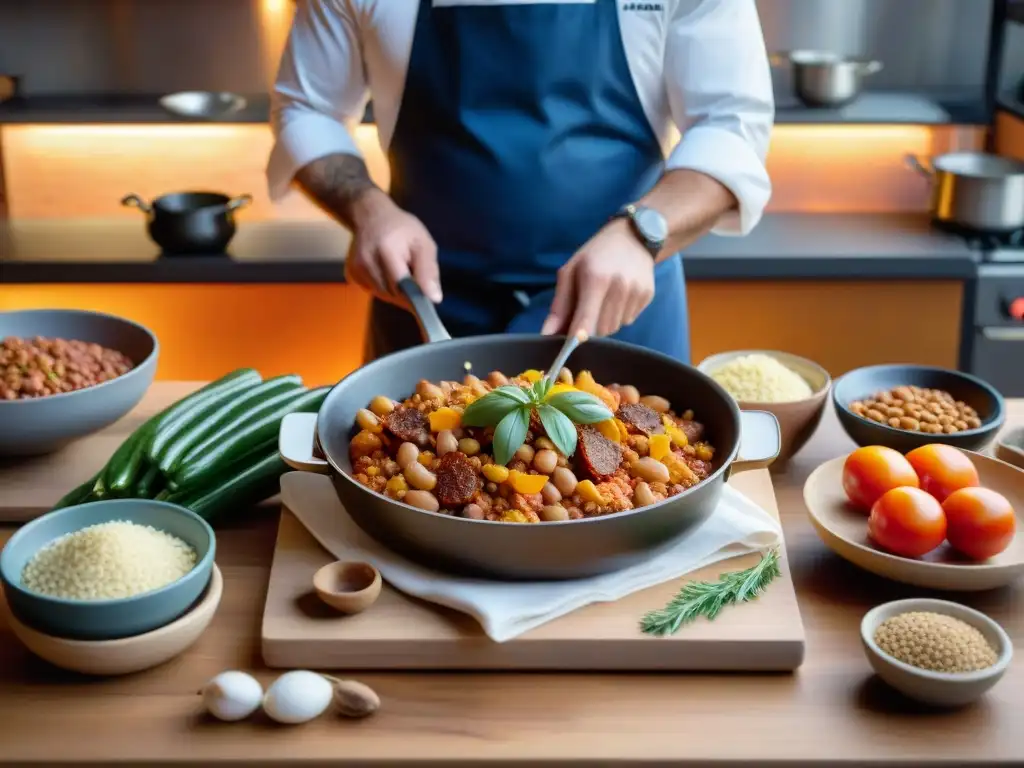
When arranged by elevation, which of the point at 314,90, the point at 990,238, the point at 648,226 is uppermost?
the point at 314,90

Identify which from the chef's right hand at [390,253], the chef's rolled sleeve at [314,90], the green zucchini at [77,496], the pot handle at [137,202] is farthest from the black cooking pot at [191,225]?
the green zucchini at [77,496]

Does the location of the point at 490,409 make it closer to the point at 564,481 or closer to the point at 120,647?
the point at 564,481

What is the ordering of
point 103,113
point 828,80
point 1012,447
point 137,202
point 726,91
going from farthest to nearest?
point 103,113
point 828,80
point 137,202
point 726,91
point 1012,447

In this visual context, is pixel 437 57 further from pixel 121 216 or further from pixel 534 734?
pixel 121 216

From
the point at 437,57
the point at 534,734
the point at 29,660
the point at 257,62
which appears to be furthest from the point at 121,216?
the point at 534,734

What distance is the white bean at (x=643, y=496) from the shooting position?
1.24m

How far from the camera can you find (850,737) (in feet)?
3.51

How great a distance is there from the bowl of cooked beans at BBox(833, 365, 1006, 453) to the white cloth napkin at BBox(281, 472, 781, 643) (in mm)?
245

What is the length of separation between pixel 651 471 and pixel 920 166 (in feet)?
7.26

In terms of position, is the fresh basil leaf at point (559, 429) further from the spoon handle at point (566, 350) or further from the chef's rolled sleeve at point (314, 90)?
the chef's rolled sleeve at point (314, 90)

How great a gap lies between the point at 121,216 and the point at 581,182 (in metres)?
2.01

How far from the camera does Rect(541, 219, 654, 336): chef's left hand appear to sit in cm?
156

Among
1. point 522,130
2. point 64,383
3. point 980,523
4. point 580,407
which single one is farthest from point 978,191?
point 64,383

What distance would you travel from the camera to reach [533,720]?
1100 millimetres
